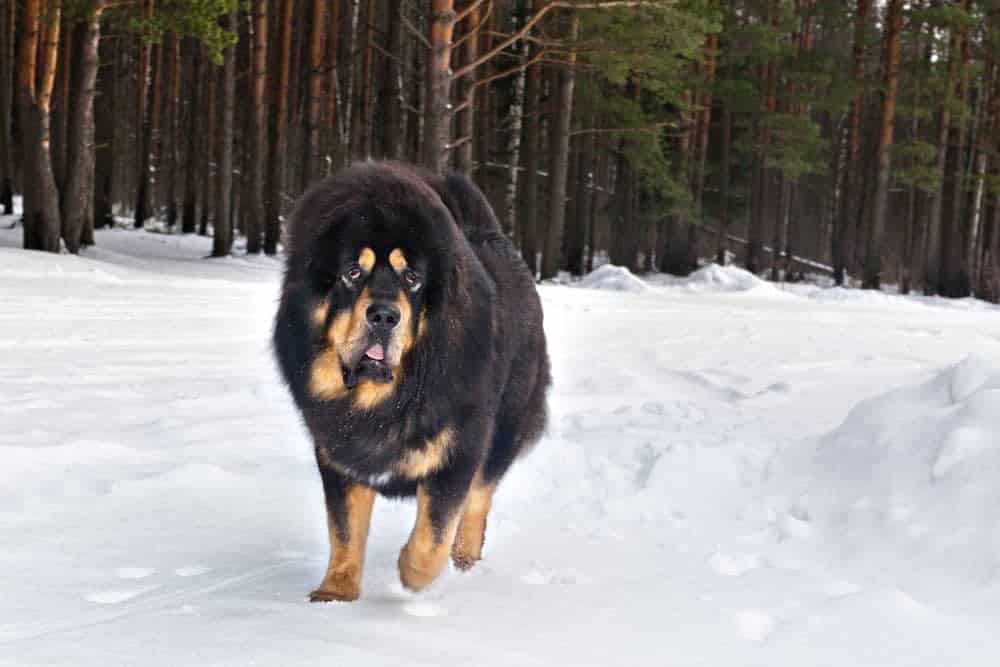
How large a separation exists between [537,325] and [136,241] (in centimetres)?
2156

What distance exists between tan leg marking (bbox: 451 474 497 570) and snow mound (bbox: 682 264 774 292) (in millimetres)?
16990

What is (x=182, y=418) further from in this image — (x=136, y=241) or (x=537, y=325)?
(x=136, y=241)

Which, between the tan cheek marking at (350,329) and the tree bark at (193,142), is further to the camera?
the tree bark at (193,142)

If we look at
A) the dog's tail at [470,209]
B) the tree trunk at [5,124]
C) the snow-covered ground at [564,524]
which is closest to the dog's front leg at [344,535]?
the snow-covered ground at [564,524]

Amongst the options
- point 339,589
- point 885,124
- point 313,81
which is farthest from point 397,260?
point 885,124

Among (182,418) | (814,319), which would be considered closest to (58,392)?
(182,418)

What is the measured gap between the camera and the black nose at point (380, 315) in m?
3.07

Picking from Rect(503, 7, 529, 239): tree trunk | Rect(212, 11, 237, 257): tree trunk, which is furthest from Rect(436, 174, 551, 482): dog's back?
Rect(212, 11, 237, 257): tree trunk

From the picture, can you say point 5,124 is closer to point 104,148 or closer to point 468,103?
point 104,148

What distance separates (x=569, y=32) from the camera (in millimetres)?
20547

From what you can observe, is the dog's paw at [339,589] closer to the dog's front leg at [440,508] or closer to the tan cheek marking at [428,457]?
the dog's front leg at [440,508]

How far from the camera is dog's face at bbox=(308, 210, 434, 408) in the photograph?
10.3ft

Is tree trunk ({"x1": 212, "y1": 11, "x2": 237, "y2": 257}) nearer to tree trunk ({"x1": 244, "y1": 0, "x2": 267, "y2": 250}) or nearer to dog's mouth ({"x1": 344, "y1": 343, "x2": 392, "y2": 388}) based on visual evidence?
tree trunk ({"x1": 244, "y1": 0, "x2": 267, "y2": 250})

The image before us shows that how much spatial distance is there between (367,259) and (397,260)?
3.9 inches
